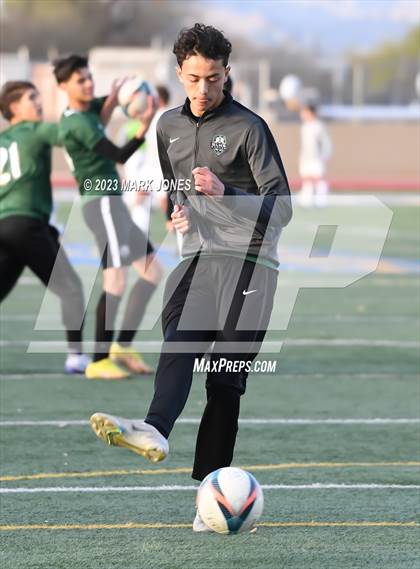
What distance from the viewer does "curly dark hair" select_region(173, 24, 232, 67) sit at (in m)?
5.42

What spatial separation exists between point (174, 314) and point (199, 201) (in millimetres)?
481

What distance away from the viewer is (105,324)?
32.0ft

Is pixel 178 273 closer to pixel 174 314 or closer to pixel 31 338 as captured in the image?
pixel 174 314

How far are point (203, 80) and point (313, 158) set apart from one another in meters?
23.4

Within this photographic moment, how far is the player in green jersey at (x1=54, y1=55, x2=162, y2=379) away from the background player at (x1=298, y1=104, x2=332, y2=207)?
61.5 ft

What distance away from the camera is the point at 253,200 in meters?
5.43

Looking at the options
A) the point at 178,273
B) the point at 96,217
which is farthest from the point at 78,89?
the point at 178,273

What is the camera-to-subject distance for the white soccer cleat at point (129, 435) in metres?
5.03

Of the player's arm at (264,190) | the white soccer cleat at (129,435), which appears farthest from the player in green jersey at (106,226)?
the white soccer cleat at (129,435)

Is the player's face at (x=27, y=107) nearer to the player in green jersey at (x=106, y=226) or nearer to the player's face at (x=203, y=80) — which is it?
the player in green jersey at (x=106, y=226)

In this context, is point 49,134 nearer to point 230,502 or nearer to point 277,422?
point 277,422

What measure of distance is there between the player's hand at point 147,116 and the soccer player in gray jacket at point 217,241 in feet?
10.0

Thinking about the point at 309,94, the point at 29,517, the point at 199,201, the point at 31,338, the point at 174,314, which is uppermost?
the point at 199,201

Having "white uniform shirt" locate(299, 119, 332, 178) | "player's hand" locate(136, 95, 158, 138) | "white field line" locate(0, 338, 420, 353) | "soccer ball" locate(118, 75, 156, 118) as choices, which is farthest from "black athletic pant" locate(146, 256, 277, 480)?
"white uniform shirt" locate(299, 119, 332, 178)
